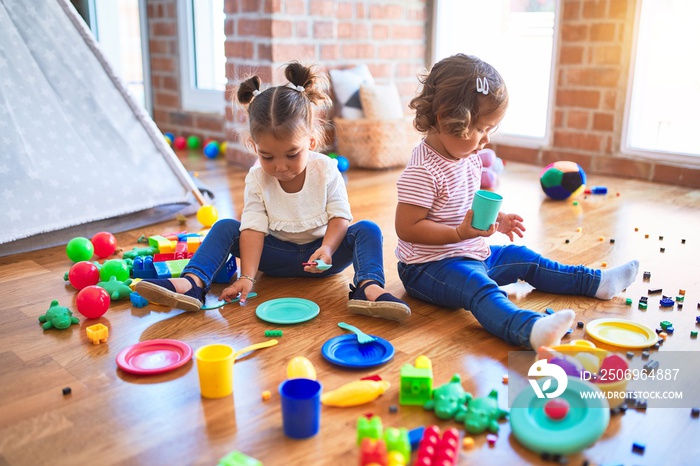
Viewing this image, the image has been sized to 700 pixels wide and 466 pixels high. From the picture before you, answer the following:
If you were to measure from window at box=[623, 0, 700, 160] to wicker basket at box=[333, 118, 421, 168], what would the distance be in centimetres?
103

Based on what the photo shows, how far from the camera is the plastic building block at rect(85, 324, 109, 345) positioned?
1.31 meters

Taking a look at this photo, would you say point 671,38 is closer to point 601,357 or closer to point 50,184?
point 601,357

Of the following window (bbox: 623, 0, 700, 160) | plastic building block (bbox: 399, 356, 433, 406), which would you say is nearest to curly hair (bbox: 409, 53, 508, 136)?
plastic building block (bbox: 399, 356, 433, 406)

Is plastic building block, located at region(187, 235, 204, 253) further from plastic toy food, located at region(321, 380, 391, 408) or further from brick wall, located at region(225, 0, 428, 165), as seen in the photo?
brick wall, located at region(225, 0, 428, 165)

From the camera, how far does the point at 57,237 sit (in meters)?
1.99

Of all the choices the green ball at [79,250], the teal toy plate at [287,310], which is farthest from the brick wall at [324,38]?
the teal toy plate at [287,310]

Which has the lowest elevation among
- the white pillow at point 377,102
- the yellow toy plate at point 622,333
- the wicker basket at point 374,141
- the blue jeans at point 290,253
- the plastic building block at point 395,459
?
the plastic building block at point 395,459

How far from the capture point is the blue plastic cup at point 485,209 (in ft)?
4.22

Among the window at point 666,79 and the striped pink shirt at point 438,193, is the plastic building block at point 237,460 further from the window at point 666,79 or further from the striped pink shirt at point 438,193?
the window at point 666,79

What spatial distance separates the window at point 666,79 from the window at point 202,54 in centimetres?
216

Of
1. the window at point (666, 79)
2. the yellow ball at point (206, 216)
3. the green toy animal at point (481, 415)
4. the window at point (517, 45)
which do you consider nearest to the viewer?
the green toy animal at point (481, 415)

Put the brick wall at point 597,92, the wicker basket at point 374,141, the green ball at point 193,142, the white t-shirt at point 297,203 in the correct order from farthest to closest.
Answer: the green ball at point 193,142 → the wicker basket at point 374,141 → the brick wall at point 597,92 → the white t-shirt at point 297,203

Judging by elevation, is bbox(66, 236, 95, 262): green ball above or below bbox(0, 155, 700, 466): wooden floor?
above

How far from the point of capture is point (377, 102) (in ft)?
10.3
